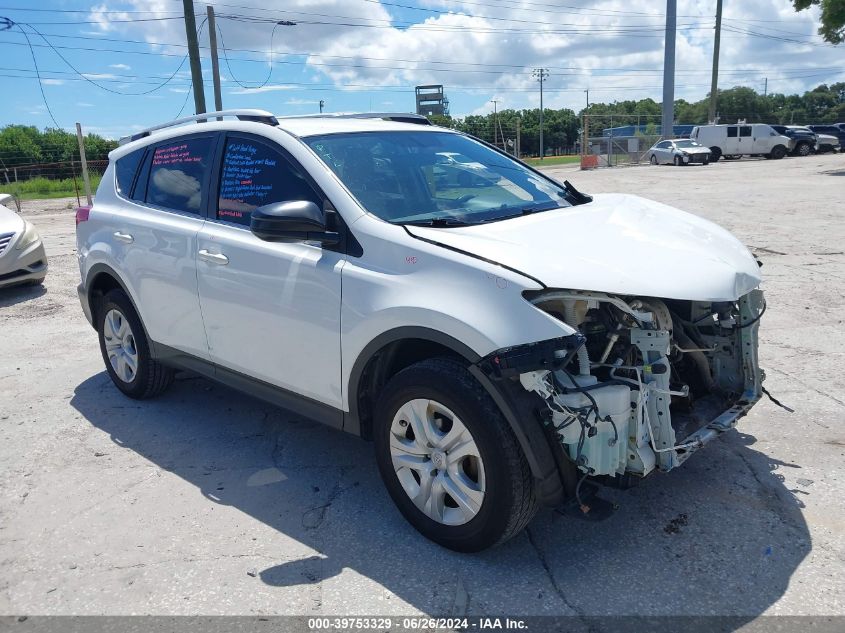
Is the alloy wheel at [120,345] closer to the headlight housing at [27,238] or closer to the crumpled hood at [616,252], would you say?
the crumpled hood at [616,252]

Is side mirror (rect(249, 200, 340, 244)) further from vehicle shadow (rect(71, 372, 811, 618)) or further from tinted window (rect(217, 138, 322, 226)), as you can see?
vehicle shadow (rect(71, 372, 811, 618))

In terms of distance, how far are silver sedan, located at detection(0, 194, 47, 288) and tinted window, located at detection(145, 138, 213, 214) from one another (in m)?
5.12

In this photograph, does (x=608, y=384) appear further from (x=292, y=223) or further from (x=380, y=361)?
(x=292, y=223)

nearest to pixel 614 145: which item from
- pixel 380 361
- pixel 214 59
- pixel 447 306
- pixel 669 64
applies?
pixel 669 64

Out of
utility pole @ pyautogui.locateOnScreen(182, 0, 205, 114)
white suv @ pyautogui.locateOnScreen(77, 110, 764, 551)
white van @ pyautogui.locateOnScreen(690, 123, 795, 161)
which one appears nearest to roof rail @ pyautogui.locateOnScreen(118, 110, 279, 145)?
white suv @ pyautogui.locateOnScreen(77, 110, 764, 551)

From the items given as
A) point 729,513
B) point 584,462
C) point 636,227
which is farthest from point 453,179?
point 729,513

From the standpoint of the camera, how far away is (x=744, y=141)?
39.1 meters

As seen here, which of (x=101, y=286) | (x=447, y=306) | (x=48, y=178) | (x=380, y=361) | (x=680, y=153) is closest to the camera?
(x=447, y=306)

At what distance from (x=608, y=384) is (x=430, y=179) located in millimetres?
1668

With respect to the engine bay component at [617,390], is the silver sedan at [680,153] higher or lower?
higher

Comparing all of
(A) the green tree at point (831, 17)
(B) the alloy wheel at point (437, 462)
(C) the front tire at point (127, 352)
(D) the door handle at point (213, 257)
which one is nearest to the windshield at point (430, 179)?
(D) the door handle at point (213, 257)

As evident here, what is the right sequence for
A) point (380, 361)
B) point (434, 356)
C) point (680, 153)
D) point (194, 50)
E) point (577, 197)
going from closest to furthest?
point (434, 356) < point (380, 361) < point (577, 197) < point (194, 50) < point (680, 153)

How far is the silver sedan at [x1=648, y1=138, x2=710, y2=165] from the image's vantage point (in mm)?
35875

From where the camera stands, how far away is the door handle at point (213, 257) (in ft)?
13.1
